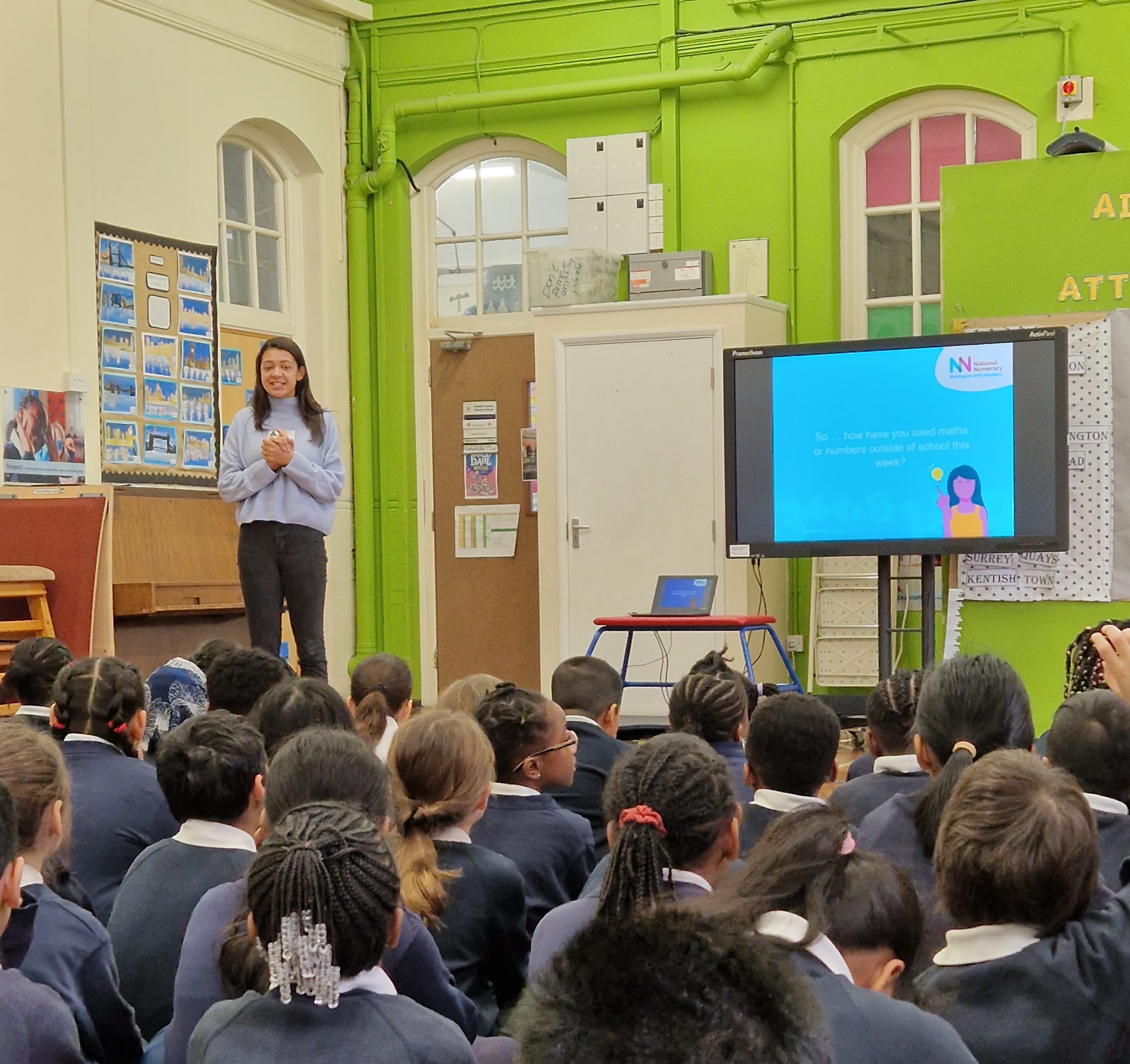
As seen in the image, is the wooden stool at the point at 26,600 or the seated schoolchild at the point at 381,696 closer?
the seated schoolchild at the point at 381,696

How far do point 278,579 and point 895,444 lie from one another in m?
2.53

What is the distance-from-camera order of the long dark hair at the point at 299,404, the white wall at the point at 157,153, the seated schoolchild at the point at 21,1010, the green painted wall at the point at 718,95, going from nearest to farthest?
the seated schoolchild at the point at 21,1010, the long dark hair at the point at 299,404, the white wall at the point at 157,153, the green painted wall at the point at 718,95

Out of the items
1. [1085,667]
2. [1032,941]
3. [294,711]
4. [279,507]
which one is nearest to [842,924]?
[1032,941]

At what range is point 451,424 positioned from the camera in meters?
8.03

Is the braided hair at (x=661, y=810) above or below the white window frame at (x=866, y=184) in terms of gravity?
below

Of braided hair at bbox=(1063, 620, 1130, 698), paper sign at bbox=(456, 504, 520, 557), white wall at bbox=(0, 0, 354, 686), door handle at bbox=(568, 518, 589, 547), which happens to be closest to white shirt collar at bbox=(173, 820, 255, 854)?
braided hair at bbox=(1063, 620, 1130, 698)

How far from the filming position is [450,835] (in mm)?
2254

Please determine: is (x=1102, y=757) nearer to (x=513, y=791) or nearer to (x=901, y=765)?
(x=901, y=765)

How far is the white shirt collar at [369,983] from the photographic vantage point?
143 cm

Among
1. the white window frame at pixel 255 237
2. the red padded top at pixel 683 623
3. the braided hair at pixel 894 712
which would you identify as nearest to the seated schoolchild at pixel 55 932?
the braided hair at pixel 894 712

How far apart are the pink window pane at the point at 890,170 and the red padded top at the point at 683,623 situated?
96.8 inches

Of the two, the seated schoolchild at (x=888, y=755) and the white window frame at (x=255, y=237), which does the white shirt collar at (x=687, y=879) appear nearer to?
the seated schoolchild at (x=888, y=755)

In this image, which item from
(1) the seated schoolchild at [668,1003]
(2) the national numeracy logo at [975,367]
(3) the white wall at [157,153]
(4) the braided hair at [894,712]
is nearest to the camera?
(1) the seated schoolchild at [668,1003]

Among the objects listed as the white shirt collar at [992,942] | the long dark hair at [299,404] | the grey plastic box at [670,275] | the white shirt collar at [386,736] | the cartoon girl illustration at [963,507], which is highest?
the grey plastic box at [670,275]
